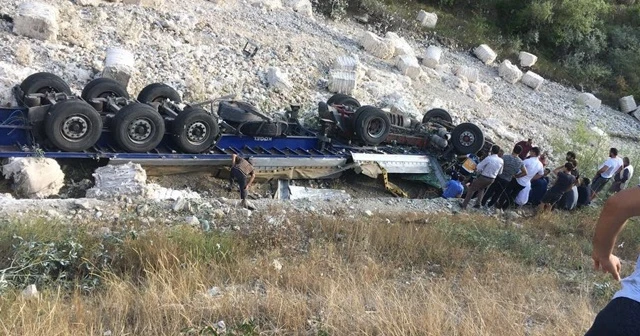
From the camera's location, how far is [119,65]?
10.8 metres

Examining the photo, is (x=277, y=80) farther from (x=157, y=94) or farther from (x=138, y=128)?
(x=138, y=128)

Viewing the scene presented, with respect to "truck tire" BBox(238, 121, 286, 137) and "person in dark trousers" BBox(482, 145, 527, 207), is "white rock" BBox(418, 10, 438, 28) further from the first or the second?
"truck tire" BBox(238, 121, 286, 137)

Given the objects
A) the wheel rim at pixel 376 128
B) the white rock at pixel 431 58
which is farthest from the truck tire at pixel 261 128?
the white rock at pixel 431 58

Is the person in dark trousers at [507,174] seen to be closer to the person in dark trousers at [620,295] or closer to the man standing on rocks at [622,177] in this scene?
the man standing on rocks at [622,177]

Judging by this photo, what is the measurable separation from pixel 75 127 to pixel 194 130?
68.9 inches

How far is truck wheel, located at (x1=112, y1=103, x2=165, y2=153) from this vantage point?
8.73 metres

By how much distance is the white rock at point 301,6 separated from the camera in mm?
17828

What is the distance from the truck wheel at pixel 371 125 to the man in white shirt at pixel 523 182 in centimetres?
247

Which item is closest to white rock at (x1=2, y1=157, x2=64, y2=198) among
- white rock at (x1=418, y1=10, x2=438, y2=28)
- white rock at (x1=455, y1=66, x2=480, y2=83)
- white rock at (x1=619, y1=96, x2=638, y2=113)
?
white rock at (x1=455, y1=66, x2=480, y2=83)

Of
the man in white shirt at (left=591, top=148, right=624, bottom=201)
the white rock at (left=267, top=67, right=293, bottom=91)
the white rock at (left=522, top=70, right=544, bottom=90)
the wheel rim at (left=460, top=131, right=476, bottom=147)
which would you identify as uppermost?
the white rock at (left=522, top=70, right=544, bottom=90)

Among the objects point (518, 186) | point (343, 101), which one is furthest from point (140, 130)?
point (518, 186)

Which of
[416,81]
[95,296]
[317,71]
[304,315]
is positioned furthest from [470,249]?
[416,81]

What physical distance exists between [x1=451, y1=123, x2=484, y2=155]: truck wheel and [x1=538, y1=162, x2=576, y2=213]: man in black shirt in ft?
5.96

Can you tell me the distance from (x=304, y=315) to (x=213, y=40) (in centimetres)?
1077
